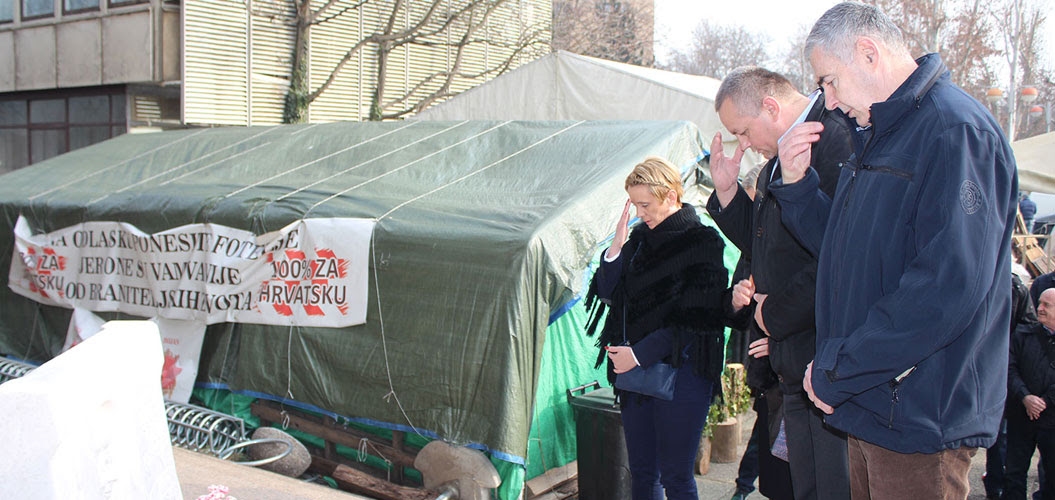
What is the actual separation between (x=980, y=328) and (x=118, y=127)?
16531 millimetres

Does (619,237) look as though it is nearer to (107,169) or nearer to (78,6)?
(107,169)

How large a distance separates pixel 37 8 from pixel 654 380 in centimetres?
1693

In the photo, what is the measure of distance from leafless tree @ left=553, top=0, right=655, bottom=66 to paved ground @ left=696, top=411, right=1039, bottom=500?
63.0ft

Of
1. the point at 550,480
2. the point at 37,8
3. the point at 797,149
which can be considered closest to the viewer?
the point at 797,149

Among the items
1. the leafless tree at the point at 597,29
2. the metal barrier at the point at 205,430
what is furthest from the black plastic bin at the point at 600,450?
the leafless tree at the point at 597,29

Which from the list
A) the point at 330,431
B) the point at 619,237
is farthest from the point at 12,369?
the point at 619,237

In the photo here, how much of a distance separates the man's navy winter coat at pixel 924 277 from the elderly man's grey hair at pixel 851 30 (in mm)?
117

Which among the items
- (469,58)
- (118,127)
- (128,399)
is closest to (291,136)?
(128,399)

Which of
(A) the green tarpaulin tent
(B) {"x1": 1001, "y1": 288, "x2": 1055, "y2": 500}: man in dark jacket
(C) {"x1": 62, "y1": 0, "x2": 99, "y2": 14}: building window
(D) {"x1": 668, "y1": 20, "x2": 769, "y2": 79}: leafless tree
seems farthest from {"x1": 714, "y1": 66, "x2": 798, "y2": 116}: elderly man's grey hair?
(D) {"x1": 668, "y1": 20, "x2": 769, "y2": 79}: leafless tree

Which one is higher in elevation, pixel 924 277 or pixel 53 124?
pixel 53 124

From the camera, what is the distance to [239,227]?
6402 mm

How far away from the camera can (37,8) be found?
648 inches

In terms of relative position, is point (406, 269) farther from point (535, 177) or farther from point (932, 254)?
point (932, 254)

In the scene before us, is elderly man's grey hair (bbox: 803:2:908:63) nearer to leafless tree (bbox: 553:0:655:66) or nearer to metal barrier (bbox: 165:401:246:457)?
metal barrier (bbox: 165:401:246:457)
